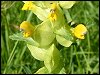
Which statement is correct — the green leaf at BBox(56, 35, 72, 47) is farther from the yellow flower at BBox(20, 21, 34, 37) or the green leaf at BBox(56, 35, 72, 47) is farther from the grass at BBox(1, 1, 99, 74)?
the grass at BBox(1, 1, 99, 74)

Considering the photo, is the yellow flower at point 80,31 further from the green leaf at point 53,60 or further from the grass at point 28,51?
the grass at point 28,51

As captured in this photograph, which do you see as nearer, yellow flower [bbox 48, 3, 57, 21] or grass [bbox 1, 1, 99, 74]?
yellow flower [bbox 48, 3, 57, 21]

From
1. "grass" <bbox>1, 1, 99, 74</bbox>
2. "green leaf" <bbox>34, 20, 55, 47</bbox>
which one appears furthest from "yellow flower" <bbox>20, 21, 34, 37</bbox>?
"grass" <bbox>1, 1, 99, 74</bbox>

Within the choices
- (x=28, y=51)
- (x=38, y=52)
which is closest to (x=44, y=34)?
(x=38, y=52)

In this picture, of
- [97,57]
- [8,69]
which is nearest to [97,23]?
[97,57]

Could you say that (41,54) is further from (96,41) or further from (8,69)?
(96,41)

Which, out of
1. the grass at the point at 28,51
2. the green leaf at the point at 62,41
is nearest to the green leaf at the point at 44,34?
the green leaf at the point at 62,41

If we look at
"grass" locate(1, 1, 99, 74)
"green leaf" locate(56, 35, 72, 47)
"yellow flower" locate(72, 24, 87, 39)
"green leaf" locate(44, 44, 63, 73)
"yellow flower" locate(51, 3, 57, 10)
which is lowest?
"grass" locate(1, 1, 99, 74)
